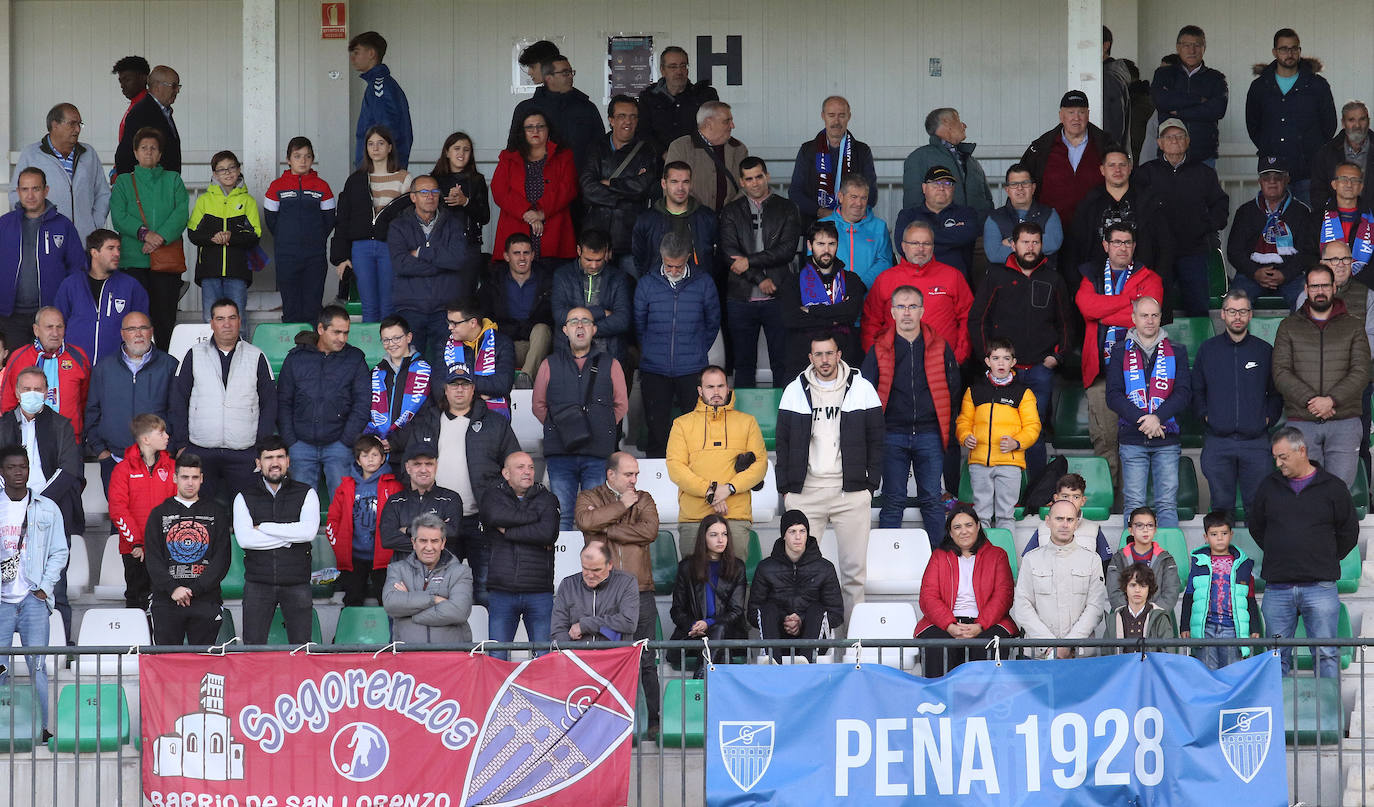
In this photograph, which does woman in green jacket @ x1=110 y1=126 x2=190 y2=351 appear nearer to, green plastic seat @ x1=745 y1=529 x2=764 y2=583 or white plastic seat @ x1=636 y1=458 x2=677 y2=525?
white plastic seat @ x1=636 y1=458 x2=677 y2=525

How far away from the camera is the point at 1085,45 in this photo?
42.9 feet

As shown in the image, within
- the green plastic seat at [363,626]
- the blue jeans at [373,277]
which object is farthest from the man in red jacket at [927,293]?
the green plastic seat at [363,626]

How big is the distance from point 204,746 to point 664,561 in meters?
3.53

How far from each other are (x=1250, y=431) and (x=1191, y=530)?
706mm

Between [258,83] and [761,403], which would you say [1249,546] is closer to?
[761,403]

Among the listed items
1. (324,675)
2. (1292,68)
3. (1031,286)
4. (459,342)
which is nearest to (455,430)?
(459,342)

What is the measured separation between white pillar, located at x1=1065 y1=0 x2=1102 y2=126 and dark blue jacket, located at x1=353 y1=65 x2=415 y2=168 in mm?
4885

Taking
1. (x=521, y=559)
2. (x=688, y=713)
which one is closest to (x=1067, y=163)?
(x=521, y=559)

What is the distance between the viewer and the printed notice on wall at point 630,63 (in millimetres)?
15609

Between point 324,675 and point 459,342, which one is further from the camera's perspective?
point 459,342

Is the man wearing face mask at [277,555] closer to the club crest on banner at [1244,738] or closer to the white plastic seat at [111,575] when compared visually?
the white plastic seat at [111,575]

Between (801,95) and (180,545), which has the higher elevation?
(801,95)

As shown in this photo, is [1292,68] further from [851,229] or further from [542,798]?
[542,798]

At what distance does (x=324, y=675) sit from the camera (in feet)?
28.0
